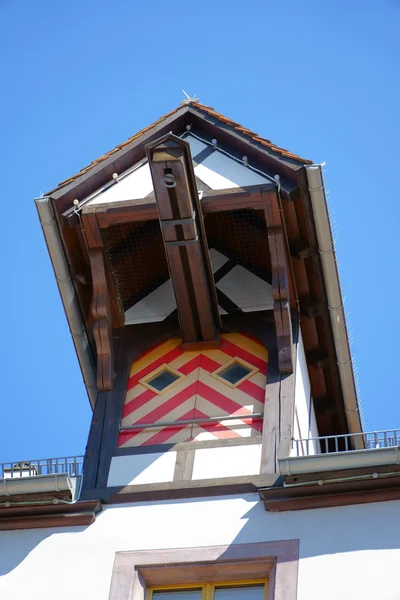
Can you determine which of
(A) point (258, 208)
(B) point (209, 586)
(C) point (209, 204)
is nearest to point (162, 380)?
(C) point (209, 204)

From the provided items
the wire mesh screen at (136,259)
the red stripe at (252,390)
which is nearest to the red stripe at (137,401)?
the red stripe at (252,390)

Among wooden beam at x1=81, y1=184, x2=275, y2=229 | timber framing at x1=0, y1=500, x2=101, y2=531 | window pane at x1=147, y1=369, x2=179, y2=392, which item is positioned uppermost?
wooden beam at x1=81, y1=184, x2=275, y2=229

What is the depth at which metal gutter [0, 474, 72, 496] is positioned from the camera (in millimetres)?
14250

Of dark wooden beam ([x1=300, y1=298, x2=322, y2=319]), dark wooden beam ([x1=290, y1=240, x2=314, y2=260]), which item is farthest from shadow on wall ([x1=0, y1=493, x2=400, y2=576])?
dark wooden beam ([x1=290, y1=240, x2=314, y2=260])

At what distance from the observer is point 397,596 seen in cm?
1257

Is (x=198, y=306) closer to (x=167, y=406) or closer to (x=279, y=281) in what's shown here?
(x=279, y=281)

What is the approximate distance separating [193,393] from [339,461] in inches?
90.8

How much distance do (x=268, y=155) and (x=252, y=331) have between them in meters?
1.76

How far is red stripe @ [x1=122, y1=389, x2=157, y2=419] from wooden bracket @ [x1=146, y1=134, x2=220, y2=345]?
0.75m

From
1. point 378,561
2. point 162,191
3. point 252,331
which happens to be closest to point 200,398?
point 252,331

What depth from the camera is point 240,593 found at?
13.3 m

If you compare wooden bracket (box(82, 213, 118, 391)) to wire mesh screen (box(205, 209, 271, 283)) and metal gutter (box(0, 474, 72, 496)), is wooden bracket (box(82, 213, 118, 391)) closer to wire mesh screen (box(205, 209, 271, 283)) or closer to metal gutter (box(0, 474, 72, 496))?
wire mesh screen (box(205, 209, 271, 283))

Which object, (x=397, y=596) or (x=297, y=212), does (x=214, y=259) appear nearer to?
(x=297, y=212)

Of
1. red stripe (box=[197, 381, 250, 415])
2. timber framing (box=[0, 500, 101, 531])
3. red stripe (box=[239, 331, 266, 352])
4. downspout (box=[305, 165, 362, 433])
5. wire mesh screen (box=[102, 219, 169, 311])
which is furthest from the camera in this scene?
wire mesh screen (box=[102, 219, 169, 311])
